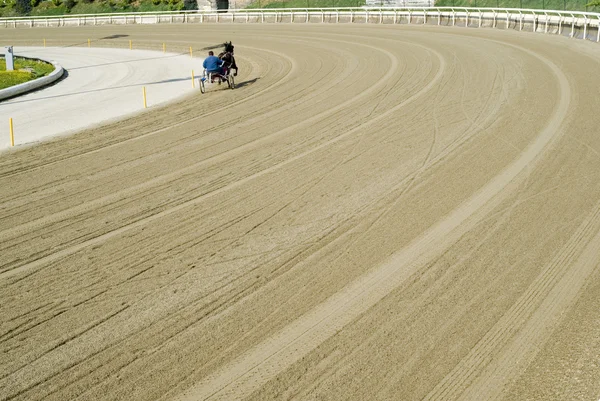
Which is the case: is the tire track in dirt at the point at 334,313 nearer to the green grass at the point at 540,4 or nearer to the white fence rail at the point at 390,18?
the white fence rail at the point at 390,18

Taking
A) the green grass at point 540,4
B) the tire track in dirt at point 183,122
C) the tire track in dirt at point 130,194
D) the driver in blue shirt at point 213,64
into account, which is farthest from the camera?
the green grass at point 540,4

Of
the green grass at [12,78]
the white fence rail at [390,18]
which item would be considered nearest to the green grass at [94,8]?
the white fence rail at [390,18]

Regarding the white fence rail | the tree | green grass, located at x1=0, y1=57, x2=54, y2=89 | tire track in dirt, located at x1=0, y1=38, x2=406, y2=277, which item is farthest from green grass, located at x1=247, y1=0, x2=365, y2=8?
tire track in dirt, located at x1=0, y1=38, x2=406, y2=277

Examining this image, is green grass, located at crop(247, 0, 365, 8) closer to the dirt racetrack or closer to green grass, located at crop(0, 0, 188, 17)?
green grass, located at crop(0, 0, 188, 17)

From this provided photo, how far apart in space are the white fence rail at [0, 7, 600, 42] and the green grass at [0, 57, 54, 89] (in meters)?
21.8

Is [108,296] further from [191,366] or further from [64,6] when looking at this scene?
[64,6]

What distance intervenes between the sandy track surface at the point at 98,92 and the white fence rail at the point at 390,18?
1534 centimetres

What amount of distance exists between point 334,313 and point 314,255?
5.87ft

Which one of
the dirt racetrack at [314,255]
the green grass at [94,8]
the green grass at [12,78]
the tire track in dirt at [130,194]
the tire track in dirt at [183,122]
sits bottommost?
the green grass at [94,8]

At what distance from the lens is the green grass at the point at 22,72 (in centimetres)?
3120

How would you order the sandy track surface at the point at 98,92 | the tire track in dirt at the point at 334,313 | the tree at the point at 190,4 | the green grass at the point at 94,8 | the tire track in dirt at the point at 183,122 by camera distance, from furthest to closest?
the green grass at the point at 94,8
the tree at the point at 190,4
the sandy track surface at the point at 98,92
the tire track in dirt at the point at 183,122
the tire track in dirt at the point at 334,313

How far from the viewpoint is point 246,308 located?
854 centimetres

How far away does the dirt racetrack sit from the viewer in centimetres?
721

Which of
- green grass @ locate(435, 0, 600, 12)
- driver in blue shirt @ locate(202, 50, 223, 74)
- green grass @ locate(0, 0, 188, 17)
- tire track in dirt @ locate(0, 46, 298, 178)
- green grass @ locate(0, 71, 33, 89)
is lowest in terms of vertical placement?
green grass @ locate(0, 0, 188, 17)
